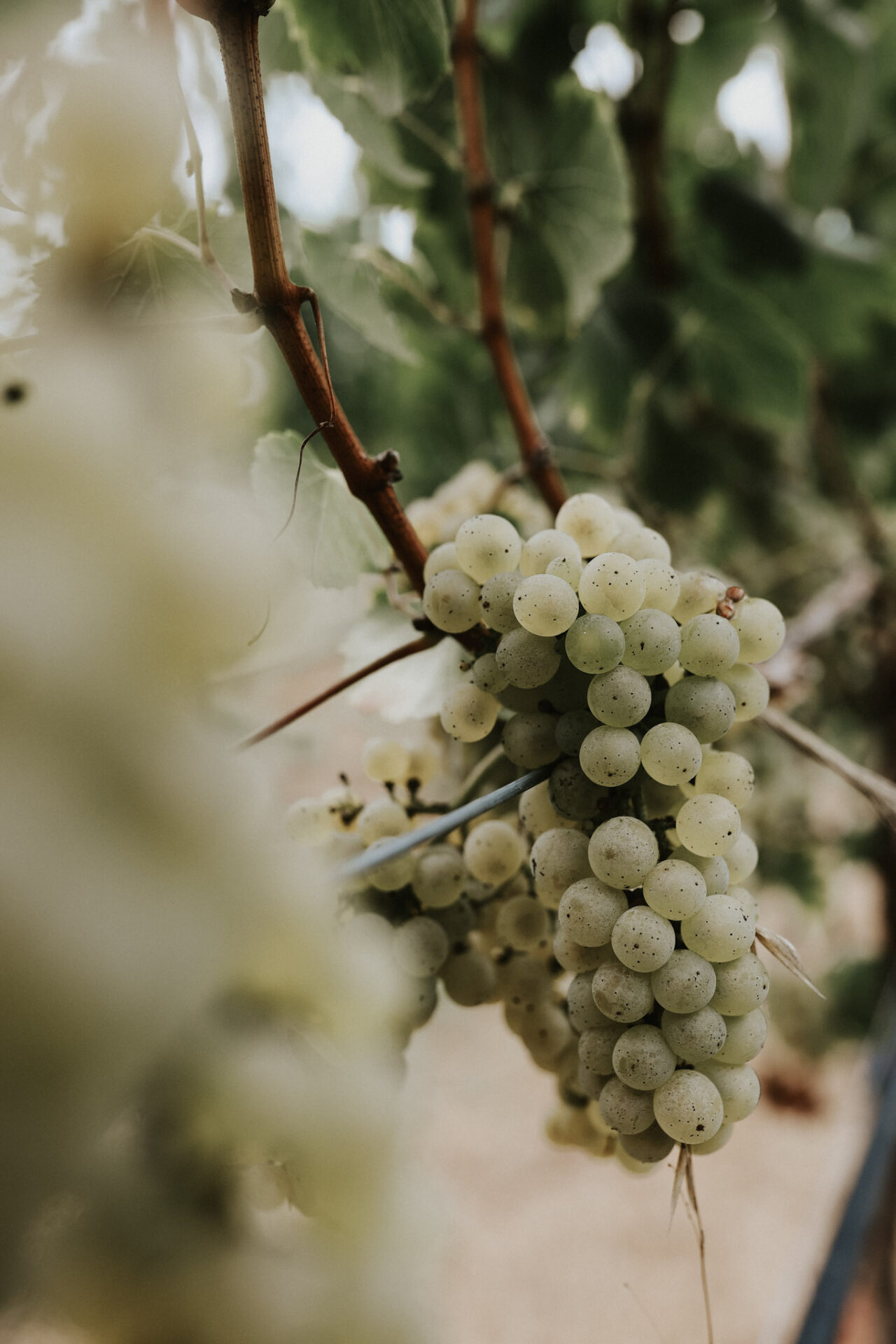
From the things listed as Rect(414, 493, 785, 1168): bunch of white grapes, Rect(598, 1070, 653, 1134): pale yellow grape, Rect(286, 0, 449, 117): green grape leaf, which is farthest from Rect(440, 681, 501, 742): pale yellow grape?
Rect(286, 0, 449, 117): green grape leaf

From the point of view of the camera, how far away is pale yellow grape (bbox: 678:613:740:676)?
0.24 meters

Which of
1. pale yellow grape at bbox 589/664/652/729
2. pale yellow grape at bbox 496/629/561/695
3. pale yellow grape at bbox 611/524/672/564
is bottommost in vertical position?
pale yellow grape at bbox 589/664/652/729

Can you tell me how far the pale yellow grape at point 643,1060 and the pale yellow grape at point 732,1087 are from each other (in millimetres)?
15

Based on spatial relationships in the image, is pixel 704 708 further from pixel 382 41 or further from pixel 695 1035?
pixel 382 41

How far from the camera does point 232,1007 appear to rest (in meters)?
0.12

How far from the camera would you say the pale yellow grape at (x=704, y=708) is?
23 centimetres

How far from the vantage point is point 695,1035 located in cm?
21

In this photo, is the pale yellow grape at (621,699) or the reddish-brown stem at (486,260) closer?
the pale yellow grape at (621,699)

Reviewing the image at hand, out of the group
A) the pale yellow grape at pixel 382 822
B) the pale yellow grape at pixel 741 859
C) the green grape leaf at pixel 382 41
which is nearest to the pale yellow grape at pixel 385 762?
the pale yellow grape at pixel 382 822

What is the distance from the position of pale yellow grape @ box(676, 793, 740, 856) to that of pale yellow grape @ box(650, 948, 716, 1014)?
31 mm

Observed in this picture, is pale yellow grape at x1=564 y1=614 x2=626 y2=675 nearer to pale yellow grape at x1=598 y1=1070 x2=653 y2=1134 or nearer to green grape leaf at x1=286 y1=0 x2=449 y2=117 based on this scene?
pale yellow grape at x1=598 y1=1070 x2=653 y2=1134

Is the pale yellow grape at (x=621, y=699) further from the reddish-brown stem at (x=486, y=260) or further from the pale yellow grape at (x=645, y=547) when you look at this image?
the reddish-brown stem at (x=486, y=260)

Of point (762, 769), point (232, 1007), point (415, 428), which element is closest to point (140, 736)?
point (232, 1007)

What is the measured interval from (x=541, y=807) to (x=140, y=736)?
0.17 meters
